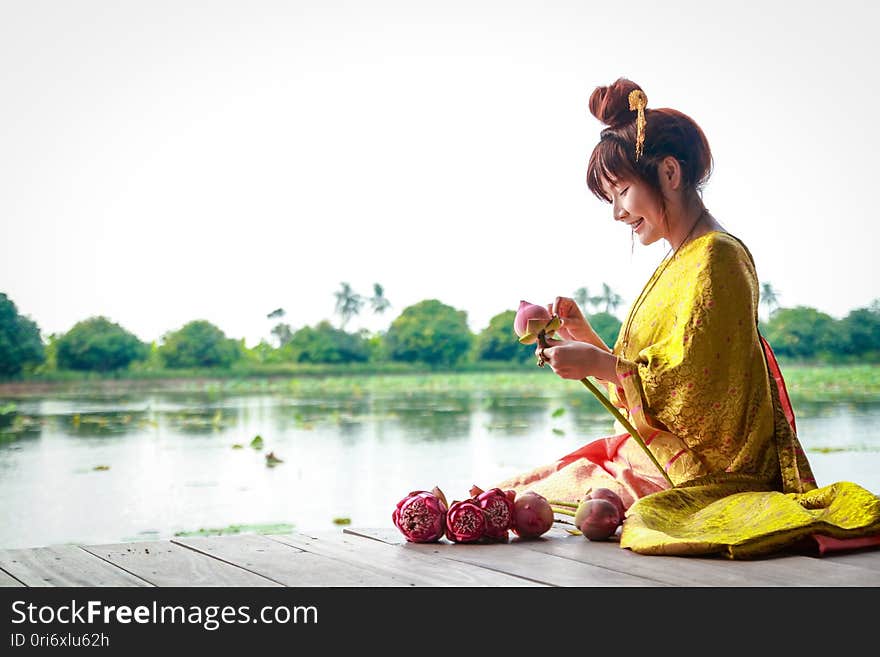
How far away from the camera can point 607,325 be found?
15.7 feet

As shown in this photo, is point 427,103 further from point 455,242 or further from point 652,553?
point 652,553

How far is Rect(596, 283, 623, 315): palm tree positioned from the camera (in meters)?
5.11

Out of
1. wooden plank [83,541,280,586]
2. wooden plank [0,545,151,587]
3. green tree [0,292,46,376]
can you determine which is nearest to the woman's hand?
wooden plank [83,541,280,586]

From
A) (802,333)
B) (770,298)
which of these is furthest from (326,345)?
(802,333)

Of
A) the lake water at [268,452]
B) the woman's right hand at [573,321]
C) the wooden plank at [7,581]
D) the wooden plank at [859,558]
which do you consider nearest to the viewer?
the wooden plank at [7,581]

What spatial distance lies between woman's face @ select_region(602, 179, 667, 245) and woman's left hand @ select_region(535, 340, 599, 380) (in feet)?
1.09

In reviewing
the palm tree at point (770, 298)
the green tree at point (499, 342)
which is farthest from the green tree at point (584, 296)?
the palm tree at point (770, 298)

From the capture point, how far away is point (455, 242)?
600cm

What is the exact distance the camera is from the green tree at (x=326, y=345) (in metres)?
5.78

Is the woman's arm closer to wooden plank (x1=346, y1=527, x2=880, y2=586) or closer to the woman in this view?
the woman

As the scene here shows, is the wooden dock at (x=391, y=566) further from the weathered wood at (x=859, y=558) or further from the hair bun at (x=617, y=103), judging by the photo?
the hair bun at (x=617, y=103)

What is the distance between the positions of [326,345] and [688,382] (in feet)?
14.4

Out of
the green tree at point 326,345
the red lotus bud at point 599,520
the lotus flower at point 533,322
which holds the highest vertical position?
the green tree at point 326,345

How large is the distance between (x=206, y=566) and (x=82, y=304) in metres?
4.35
